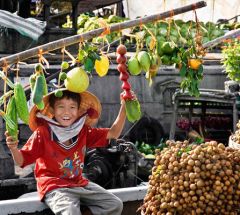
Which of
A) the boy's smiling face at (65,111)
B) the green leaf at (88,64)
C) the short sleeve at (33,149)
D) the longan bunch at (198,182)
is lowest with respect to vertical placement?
the longan bunch at (198,182)

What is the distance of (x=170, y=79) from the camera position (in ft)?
34.5

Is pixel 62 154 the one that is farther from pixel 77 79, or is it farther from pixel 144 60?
pixel 144 60

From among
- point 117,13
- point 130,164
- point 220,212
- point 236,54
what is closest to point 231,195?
point 220,212

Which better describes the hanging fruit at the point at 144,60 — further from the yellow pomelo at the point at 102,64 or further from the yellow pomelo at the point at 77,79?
the yellow pomelo at the point at 77,79

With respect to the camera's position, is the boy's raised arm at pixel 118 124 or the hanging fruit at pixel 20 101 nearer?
the hanging fruit at pixel 20 101

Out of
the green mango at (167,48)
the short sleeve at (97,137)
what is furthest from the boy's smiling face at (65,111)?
the green mango at (167,48)

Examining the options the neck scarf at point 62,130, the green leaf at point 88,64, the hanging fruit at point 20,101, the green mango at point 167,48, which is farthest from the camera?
the neck scarf at point 62,130

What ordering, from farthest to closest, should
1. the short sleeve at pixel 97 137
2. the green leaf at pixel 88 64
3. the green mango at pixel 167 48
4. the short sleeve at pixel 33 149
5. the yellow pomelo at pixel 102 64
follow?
the short sleeve at pixel 97 137 → the short sleeve at pixel 33 149 → the green mango at pixel 167 48 → the yellow pomelo at pixel 102 64 → the green leaf at pixel 88 64

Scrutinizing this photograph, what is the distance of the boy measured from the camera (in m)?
4.75

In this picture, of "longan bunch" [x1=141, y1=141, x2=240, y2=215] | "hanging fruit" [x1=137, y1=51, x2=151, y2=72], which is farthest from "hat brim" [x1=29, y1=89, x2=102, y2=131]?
"longan bunch" [x1=141, y1=141, x2=240, y2=215]

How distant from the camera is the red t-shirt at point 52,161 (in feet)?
15.6

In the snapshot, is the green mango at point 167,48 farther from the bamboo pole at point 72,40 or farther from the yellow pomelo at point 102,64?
the yellow pomelo at point 102,64

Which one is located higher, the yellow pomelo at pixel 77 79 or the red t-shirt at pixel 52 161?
the yellow pomelo at pixel 77 79

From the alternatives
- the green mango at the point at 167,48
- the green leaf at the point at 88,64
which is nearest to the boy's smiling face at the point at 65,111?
the green leaf at the point at 88,64
